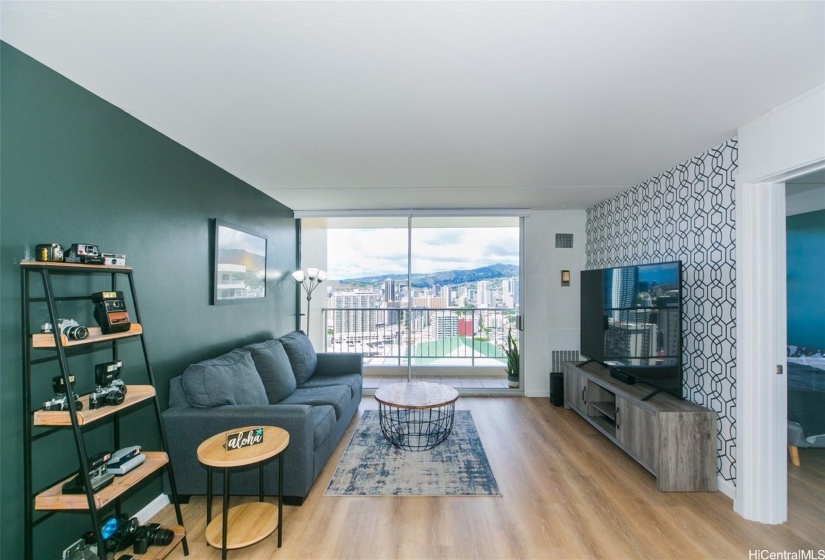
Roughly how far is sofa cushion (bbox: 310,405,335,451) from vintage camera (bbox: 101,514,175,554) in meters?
0.92

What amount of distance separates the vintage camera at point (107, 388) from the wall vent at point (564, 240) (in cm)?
484

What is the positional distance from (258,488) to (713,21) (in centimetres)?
347

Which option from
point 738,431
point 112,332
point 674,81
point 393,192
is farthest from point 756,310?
point 112,332

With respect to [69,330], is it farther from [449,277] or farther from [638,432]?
[449,277]

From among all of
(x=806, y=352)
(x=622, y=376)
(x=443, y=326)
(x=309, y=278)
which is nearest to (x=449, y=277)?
(x=443, y=326)

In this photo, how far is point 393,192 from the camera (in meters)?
3.97

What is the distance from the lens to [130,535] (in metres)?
1.79

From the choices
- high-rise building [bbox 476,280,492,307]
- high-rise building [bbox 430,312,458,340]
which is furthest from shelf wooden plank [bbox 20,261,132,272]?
high-rise building [bbox 476,280,492,307]

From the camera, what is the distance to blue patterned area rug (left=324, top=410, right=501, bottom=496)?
260 centimetres

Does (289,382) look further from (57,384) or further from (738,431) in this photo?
(738,431)

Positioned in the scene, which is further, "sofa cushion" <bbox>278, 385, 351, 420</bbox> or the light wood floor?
"sofa cushion" <bbox>278, 385, 351, 420</bbox>

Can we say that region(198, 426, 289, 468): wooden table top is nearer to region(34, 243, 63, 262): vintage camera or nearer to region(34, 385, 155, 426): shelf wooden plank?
region(34, 385, 155, 426): shelf wooden plank

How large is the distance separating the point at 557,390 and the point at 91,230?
4.69 m
